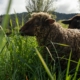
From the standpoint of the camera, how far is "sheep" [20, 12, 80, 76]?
4.13m

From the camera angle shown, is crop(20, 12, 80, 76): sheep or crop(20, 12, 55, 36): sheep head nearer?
crop(20, 12, 80, 76): sheep

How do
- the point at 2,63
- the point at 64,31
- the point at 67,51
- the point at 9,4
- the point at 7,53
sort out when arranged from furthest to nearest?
the point at 64,31 → the point at 67,51 → the point at 7,53 → the point at 2,63 → the point at 9,4

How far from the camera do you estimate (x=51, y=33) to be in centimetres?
443

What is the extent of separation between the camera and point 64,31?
14.4 ft

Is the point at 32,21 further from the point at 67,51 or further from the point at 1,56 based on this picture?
the point at 1,56

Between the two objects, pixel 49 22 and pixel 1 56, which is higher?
pixel 49 22

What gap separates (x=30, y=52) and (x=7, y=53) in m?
0.34

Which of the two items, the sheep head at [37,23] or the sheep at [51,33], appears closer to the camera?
the sheep at [51,33]

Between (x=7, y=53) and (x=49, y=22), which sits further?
(x=49, y=22)

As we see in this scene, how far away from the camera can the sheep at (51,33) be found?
413 cm

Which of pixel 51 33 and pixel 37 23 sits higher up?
pixel 37 23

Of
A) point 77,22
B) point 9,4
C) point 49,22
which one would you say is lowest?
point 77,22

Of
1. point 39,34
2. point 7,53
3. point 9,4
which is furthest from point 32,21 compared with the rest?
point 9,4

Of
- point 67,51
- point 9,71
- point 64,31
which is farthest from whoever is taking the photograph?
point 64,31
